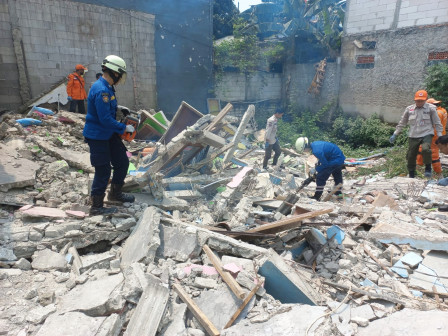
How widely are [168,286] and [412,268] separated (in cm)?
266

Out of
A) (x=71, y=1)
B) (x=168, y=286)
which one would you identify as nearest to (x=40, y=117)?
(x=71, y=1)

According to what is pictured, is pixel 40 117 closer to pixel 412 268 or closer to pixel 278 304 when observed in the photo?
pixel 278 304

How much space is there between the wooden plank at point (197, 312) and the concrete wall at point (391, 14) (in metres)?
11.3

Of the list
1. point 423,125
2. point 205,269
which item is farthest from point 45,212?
point 423,125

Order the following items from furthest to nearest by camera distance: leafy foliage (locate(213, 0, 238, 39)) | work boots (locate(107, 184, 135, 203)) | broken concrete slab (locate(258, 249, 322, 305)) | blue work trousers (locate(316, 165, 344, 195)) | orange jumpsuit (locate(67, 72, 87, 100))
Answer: leafy foliage (locate(213, 0, 238, 39)) < orange jumpsuit (locate(67, 72, 87, 100)) < blue work trousers (locate(316, 165, 344, 195)) < work boots (locate(107, 184, 135, 203)) < broken concrete slab (locate(258, 249, 322, 305))

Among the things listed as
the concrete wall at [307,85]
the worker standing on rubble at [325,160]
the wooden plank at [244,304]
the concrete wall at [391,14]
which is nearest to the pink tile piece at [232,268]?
the wooden plank at [244,304]

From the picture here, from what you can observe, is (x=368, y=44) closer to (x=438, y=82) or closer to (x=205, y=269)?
(x=438, y=82)

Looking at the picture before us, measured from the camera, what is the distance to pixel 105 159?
360 cm

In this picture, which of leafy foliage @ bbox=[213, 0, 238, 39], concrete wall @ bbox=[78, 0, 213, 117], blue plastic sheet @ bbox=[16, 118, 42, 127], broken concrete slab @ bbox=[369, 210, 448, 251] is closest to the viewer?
broken concrete slab @ bbox=[369, 210, 448, 251]

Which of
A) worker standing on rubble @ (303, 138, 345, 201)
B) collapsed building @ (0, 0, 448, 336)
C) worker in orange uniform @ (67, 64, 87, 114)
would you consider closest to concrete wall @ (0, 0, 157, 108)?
worker in orange uniform @ (67, 64, 87, 114)

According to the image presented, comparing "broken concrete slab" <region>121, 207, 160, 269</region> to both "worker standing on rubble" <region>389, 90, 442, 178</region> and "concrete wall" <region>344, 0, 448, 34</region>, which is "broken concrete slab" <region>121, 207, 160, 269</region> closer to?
"worker standing on rubble" <region>389, 90, 442, 178</region>

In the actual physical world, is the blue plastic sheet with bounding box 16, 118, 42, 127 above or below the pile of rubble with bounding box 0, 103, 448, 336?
above

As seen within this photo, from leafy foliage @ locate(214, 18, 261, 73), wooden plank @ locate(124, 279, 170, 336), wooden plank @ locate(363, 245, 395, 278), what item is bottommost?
wooden plank @ locate(363, 245, 395, 278)

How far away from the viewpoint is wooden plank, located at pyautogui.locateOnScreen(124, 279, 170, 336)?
87.2 inches
